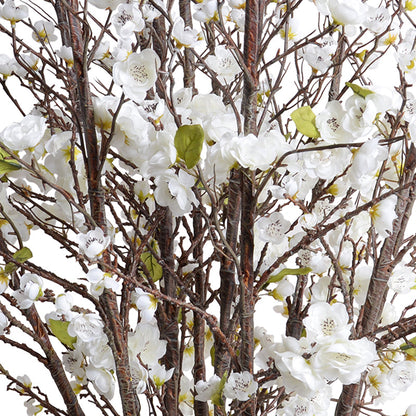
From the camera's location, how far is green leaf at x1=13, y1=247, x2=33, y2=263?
0.95 metres

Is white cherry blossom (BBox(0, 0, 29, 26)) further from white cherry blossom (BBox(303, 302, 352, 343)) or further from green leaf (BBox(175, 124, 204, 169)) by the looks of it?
white cherry blossom (BBox(303, 302, 352, 343))

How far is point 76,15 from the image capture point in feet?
2.67

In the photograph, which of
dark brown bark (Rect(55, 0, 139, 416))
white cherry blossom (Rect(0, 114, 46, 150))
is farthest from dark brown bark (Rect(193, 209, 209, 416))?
white cherry blossom (Rect(0, 114, 46, 150))

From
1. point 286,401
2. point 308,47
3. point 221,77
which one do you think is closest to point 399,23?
point 308,47

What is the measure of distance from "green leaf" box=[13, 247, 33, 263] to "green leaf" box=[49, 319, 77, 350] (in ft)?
0.32

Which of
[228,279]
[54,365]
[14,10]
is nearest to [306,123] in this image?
[228,279]

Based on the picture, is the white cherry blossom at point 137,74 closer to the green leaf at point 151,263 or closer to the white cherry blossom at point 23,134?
the white cherry blossom at point 23,134

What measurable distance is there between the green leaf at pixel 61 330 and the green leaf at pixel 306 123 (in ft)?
1.33

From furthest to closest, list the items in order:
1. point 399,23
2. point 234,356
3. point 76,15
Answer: point 399,23 < point 234,356 < point 76,15

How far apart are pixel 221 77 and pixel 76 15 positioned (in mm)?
324

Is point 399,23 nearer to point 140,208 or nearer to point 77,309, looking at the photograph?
point 140,208

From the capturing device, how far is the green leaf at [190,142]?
0.80 metres

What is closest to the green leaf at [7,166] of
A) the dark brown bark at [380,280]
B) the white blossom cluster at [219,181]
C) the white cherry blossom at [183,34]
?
the white blossom cluster at [219,181]

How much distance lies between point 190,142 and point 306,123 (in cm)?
12
